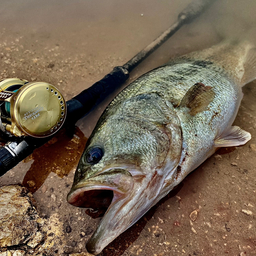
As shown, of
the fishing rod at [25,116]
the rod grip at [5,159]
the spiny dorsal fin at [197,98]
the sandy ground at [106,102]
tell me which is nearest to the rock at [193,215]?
the sandy ground at [106,102]

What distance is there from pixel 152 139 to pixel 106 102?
155 centimetres

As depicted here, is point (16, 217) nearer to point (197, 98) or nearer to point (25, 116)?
point (25, 116)

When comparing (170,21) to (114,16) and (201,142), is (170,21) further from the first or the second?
(201,142)

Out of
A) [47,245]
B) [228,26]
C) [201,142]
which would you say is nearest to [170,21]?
[228,26]

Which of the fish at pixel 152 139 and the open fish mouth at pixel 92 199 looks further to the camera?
the open fish mouth at pixel 92 199

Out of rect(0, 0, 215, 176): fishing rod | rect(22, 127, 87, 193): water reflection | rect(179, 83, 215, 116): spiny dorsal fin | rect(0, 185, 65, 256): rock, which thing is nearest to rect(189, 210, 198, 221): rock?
rect(179, 83, 215, 116): spiny dorsal fin

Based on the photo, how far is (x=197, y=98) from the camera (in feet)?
7.67

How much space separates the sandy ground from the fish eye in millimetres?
862

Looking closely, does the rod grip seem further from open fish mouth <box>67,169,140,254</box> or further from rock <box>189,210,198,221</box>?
rock <box>189,210,198,221</box>

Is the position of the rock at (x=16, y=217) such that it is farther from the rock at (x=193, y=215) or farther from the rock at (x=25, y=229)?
the rock at (x=193, y=215)

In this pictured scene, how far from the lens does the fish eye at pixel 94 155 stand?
1828 millimetres

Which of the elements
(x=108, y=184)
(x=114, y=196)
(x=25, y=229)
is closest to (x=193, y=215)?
(x=114, y=196)

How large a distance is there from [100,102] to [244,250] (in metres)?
2.46

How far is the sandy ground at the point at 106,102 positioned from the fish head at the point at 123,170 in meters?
0.54
